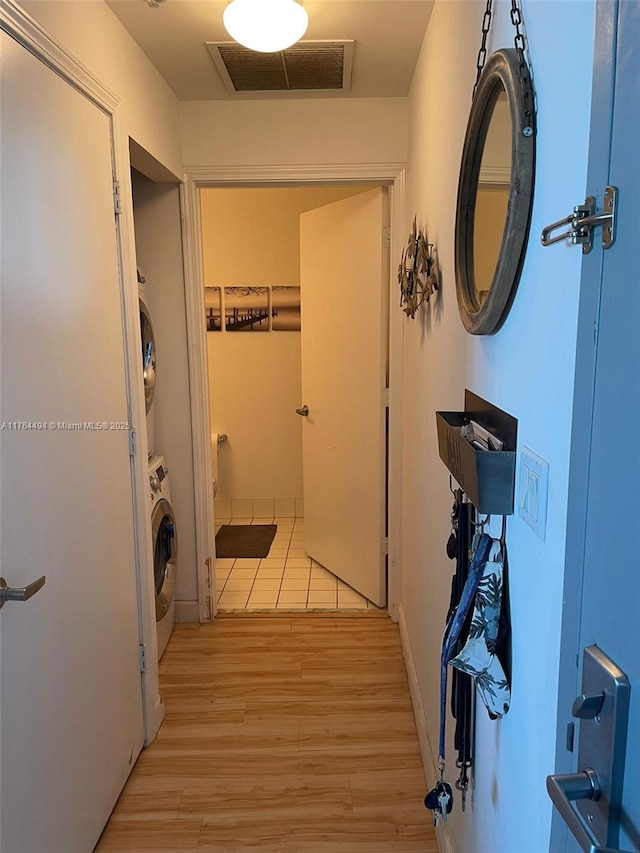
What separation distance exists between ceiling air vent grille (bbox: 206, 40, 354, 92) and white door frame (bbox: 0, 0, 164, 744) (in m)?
0.59

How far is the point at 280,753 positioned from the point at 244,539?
2.10 m

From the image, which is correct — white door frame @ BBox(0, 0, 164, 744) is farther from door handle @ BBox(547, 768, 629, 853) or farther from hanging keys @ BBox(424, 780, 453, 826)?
door handle @ BBox(547, 768, 629, 853)

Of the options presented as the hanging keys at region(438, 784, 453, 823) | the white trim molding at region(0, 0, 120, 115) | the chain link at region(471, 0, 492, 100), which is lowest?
the hanging keys at region(438, 784, 453, 823)

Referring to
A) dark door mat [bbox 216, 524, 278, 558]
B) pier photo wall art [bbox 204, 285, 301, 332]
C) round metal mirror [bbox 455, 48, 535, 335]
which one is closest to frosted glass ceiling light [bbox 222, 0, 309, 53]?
round metal mirror [bbox 455, 48, 535, 335]

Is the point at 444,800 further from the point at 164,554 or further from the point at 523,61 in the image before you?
the point at 164,554

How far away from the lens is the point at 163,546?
2.68 meters

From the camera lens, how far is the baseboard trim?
1.64m

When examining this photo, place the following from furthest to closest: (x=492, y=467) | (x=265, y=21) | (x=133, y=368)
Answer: (x=133, y=368) < (x=265, y=21) < (x=492, y=467)

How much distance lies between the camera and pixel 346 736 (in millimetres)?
2154

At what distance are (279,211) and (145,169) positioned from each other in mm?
1875

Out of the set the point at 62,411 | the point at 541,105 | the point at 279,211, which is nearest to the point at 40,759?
the point at 62,411

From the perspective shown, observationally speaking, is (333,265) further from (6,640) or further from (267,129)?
(6,640)

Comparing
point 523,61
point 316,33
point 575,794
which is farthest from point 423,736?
point 316,33

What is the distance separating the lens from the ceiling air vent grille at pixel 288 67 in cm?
213
